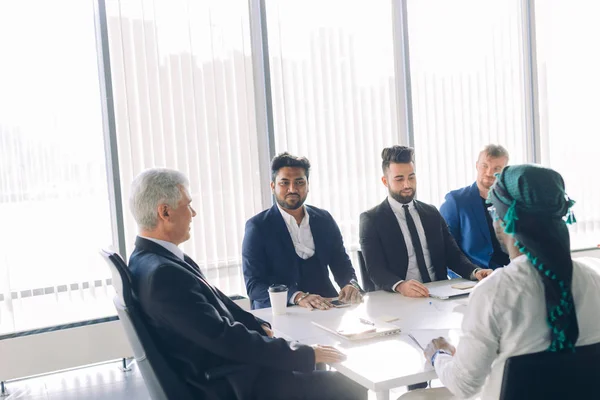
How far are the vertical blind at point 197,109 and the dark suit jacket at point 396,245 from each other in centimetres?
142

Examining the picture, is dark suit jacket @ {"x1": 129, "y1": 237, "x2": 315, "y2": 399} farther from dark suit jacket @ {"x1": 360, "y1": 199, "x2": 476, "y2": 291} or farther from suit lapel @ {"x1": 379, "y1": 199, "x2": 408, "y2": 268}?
suit lapel @ {"x1": 379, "y1": 199, "x2": 408, "y2": 268}

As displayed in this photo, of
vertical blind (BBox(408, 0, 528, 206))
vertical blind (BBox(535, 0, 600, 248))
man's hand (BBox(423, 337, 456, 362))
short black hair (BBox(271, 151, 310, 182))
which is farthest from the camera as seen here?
vertical blind (BBox(535, 0, 600, 248))

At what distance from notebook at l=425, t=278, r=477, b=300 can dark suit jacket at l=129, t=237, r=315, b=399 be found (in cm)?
97

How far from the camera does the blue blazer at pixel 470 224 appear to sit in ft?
12.4

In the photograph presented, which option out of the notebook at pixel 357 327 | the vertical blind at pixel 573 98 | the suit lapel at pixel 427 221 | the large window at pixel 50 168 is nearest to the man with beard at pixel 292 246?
the suit lapel at pixel 427 221

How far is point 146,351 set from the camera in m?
1.88

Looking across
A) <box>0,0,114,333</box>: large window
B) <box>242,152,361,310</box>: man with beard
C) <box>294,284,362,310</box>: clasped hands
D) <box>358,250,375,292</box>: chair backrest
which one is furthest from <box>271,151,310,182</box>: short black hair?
<box>0,0,114,333</box>: large window

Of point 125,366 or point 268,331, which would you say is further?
point 125,366

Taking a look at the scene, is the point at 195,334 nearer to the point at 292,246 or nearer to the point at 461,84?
the point at 292,246

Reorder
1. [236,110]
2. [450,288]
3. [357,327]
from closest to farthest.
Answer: [357,327]
[450,288]
[236,110]

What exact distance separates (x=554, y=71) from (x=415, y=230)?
10.1 feet

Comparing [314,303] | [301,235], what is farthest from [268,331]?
[301,235]

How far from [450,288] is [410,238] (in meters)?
0.56

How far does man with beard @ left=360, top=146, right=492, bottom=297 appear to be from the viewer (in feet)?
11.2
